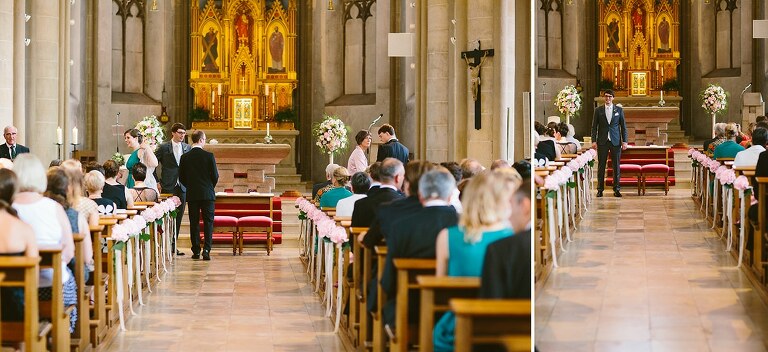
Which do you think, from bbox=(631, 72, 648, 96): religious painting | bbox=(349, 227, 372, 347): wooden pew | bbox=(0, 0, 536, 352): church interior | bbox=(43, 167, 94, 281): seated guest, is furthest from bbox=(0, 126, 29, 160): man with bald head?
bbox=(631, 72, 648, 96): religious painting

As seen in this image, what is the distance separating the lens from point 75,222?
7.05 m

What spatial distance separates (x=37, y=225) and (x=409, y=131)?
591 inches

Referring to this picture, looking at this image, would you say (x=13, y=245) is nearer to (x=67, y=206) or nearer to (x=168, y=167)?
(x=67, y=206)

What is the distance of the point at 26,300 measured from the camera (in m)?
5.71

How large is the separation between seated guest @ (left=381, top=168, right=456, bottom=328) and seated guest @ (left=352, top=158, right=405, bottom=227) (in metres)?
1.67

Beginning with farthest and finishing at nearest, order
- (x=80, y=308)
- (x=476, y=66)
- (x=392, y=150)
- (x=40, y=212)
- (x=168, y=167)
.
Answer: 1. (x=476, y=66)
2. (x=168, y=167)
3. (x=392, y=150)
4. (x=80, y=308)
5. (x=40, y=212)

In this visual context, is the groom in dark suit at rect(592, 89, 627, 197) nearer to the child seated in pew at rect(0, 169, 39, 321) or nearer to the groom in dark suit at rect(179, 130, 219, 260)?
the child seated in pew at rect(0, 169, 39, 321)

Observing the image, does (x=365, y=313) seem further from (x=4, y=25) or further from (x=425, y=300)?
(x=4, y=25)

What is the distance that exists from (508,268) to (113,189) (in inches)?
275

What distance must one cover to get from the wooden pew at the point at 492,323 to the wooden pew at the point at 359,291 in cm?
322

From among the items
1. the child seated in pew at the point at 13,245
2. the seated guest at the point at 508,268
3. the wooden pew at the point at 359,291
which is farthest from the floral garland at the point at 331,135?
the seated guest at the point at 508,268

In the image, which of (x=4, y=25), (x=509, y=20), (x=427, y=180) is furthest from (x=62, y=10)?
(x=427, y=180)

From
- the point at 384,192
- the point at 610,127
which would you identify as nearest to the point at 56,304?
the point at 384,192

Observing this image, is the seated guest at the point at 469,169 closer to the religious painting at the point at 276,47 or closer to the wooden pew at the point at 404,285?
the wooden pew at the point at 404,285
